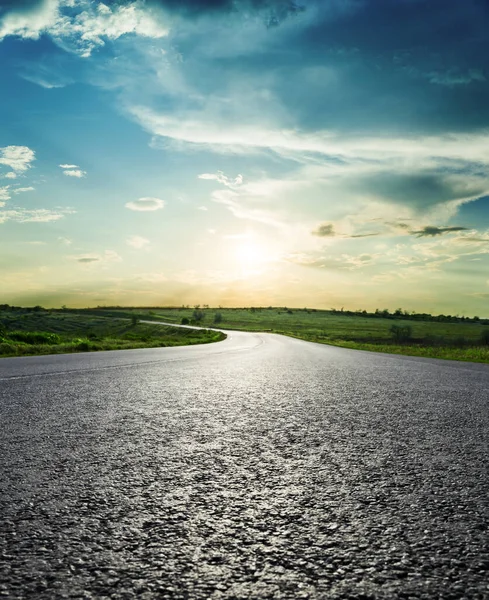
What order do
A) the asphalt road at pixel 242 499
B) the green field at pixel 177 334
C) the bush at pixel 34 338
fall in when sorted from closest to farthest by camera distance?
the asphalt road at pixel 242 499 < the green field at pixel 177 334 < the bush at pixel 34 338

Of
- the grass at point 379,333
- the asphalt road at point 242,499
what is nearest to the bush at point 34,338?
the grass at point 379,333

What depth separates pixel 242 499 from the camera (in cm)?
360

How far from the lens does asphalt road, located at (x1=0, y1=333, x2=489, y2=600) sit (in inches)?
97.0

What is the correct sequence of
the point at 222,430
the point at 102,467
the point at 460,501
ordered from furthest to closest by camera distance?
1. the point at 222,430
2. the point at 102,467
3. the point at 460,501

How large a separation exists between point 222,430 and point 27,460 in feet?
7.22

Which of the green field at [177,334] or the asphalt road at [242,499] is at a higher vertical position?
the asphalt road at [242,499]

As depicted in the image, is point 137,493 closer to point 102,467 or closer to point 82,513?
point 82,513

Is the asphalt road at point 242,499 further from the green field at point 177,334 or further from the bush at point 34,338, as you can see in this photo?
the bush at point 34,338

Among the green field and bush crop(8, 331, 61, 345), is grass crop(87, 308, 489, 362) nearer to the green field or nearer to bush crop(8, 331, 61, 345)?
the green field

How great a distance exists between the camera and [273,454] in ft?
16.2

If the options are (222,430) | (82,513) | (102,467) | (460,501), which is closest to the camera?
(82,513)

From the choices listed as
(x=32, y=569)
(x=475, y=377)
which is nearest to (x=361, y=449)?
(x=32, y=569)

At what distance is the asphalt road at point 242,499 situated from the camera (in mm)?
2465

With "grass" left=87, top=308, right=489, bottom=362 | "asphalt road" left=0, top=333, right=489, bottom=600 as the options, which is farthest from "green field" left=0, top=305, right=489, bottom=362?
"asphalt road" left=0, top=333, right=489, bottom=600
